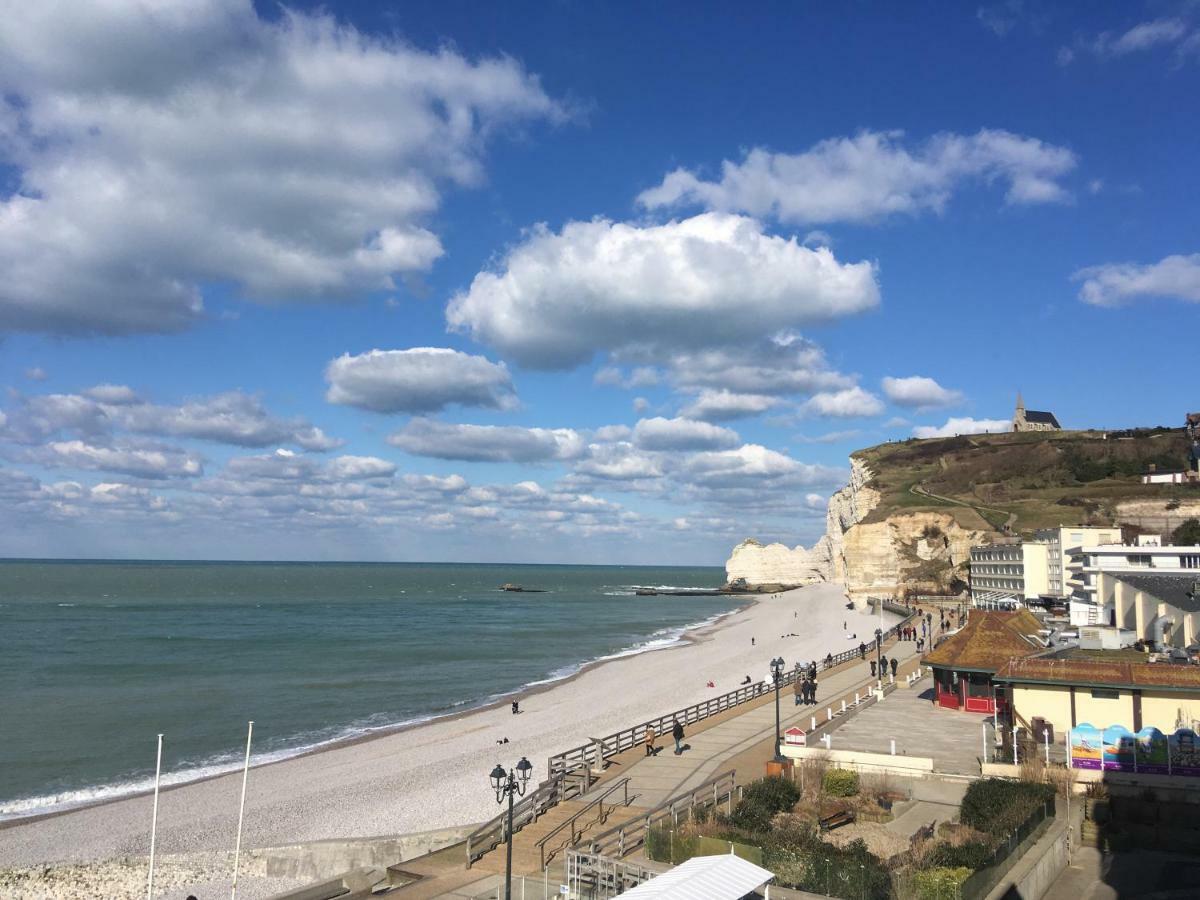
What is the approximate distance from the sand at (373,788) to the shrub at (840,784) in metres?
10.9

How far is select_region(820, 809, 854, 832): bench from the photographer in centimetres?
1852

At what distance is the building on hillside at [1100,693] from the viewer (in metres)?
21.5

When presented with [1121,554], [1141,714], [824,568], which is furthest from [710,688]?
[824,568]

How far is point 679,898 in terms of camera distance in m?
10.9

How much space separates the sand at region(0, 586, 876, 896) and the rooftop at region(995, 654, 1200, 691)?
16219 mm

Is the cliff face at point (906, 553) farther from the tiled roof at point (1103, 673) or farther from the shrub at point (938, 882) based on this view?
the shrub at point (938, 882)

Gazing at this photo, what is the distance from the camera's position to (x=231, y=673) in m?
57.2

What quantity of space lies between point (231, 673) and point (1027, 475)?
11290 centimetres

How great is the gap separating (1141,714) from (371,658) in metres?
54.7

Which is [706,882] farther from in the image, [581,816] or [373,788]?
[373,788]

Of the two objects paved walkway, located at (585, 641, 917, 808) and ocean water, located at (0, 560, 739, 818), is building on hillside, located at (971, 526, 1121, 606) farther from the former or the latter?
paved walkway, located at (585, 641, 917, 808)

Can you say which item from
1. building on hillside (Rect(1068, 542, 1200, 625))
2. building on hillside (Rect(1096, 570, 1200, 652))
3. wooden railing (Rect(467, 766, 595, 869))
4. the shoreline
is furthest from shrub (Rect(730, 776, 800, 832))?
building on hillside (Rect(1068, 542, 1200, 625))

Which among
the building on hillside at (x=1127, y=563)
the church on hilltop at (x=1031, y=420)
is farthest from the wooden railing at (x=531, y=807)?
the church on hilltop at (x=1031, y=420)

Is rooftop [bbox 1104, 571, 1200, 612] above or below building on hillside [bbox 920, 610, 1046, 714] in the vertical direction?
above
